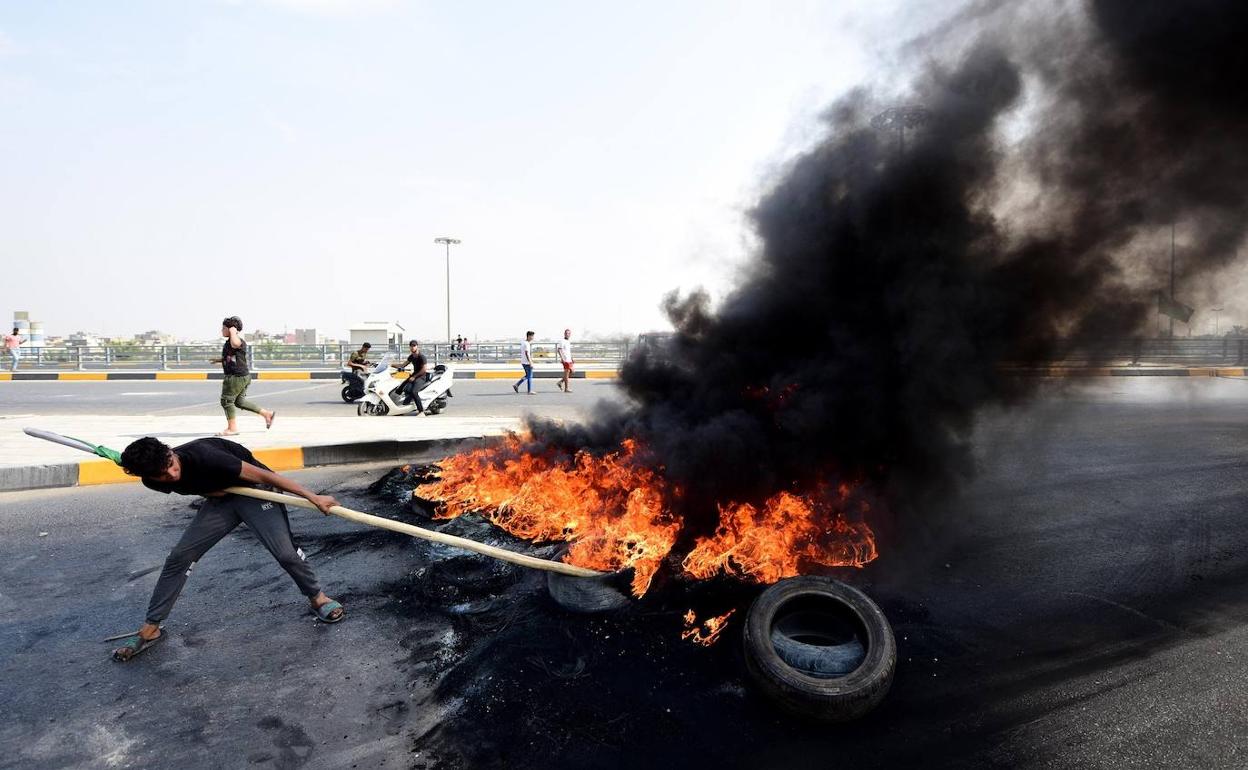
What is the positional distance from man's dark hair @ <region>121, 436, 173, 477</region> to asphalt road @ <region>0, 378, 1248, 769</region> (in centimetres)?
109

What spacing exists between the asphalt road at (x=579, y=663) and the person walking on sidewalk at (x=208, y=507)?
0.16 meters

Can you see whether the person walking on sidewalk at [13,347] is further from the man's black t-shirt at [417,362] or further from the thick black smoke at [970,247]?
the thick black smoke at [970,247]

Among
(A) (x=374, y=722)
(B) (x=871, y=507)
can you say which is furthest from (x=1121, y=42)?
(A) (x=374, y=722)

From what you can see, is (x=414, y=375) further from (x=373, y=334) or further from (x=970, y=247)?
(x=373, y=334)

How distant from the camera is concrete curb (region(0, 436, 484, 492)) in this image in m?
7.26

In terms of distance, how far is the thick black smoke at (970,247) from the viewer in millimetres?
4941

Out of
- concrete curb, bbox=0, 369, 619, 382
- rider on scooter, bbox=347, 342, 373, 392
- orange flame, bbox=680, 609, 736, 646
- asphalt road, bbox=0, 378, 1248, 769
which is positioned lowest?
Answer: asphalt road, bbox=0, 378, 1248, 769

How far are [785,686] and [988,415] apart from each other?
12.6ft

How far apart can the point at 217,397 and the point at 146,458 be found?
15041 mm

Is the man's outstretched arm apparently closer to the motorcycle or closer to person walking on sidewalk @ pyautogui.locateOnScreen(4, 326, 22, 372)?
the motorcycle

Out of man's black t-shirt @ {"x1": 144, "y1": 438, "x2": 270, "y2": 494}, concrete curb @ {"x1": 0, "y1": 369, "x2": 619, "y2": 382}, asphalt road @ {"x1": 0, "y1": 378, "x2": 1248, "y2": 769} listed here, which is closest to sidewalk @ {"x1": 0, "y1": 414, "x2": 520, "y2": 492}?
asphalt road @ {"x1": 0, "y1": 378, "x2": 1248, "y2": 769}

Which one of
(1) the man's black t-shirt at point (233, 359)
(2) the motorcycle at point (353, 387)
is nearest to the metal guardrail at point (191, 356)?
(2) the motorcycle at point (353, 387)

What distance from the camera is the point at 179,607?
14.2ft

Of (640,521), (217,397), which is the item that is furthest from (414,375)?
(640,521)
